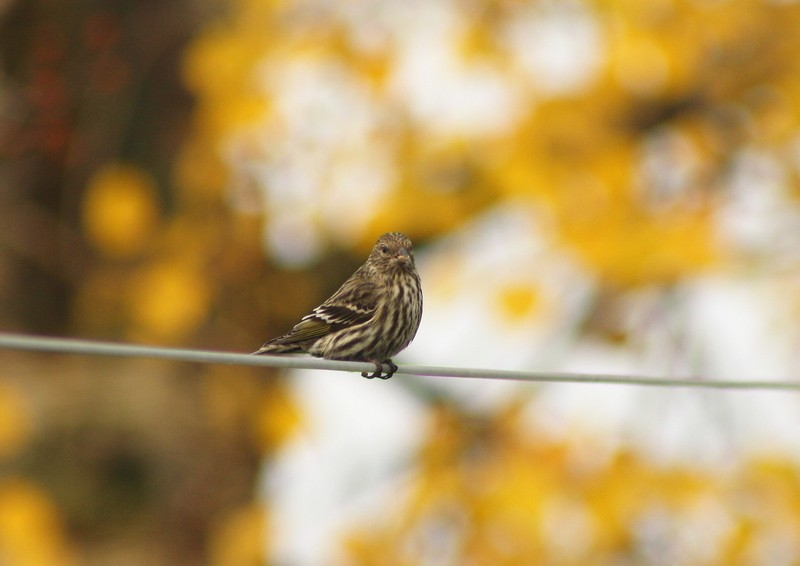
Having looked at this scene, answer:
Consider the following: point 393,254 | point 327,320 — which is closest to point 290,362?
point 327,320

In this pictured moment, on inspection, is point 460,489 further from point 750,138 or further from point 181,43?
point 181,43

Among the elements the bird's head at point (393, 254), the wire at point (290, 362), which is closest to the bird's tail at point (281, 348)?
the bird's head at point (393, 254)

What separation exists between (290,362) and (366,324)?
1.72 m

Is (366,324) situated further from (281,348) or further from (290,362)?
(290,362)

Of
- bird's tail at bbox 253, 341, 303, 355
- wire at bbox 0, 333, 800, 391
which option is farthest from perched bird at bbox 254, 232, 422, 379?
wire at bbox 0, 333, 800, 391

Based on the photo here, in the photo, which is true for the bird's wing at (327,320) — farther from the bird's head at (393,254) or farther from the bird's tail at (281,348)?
the bird's head at (393,254)

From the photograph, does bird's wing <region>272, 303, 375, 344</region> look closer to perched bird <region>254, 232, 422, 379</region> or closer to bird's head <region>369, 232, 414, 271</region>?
perched bird <region>254, 232, 422, 379</region>

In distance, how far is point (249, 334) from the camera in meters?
7.55

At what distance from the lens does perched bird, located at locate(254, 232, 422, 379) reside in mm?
4258

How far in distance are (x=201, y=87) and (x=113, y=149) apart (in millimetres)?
705

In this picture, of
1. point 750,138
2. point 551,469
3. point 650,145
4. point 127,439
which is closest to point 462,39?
point 650,145

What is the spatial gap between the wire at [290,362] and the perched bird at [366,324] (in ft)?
3.48

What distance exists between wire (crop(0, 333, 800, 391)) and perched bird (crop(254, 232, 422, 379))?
1062 millimetres

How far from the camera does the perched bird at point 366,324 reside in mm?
4258
